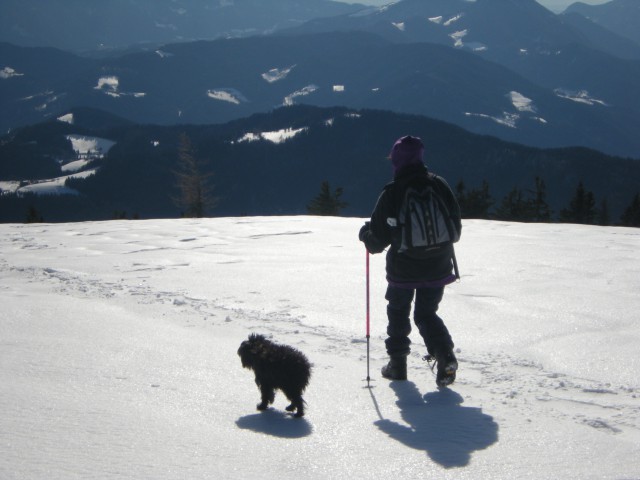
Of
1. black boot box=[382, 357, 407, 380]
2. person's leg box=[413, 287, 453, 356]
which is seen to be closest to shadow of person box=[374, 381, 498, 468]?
black boot box=[382, 357, 407, 380]

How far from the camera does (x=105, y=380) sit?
4.28 m

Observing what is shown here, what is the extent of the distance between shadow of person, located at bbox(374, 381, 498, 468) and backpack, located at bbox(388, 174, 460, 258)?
1076 mm

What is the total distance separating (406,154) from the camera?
14.4 ft

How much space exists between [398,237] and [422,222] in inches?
8.7

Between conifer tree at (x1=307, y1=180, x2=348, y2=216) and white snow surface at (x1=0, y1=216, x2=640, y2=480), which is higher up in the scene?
conifer tree at (x1=307, y1=180, x2=348, y2=216)

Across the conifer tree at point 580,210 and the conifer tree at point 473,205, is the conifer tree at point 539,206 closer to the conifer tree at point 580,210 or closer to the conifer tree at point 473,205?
the conifer tree at point 580,210

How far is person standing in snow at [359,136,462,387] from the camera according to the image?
4332mm

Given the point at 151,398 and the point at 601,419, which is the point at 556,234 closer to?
the point at 601,419

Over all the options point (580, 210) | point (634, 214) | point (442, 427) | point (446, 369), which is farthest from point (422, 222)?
point (634, 214)

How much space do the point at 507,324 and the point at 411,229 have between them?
2.52 meters

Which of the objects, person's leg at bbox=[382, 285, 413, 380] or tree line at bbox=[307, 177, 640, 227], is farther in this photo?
tree line at bbox=[307, 177, 640, 227]

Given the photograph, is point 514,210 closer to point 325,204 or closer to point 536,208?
point 536,208

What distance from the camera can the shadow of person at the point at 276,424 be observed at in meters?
3.53

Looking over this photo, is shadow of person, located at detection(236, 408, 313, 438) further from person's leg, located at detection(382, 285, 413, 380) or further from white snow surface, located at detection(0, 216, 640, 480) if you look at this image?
person's leg, located at detection(382, 285, 413, 380)
